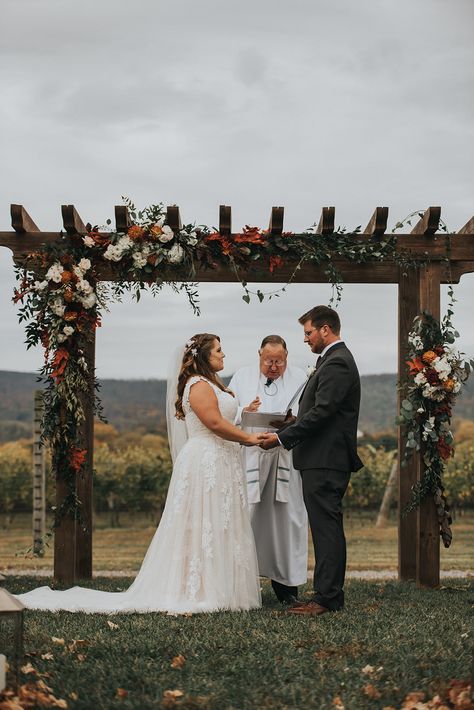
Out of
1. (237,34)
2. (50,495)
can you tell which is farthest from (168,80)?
(50,495)

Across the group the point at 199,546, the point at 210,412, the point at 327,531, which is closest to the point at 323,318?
the point at 210,412

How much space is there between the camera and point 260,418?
21.9ft

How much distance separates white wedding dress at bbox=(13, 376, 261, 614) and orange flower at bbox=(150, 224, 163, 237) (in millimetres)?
1565

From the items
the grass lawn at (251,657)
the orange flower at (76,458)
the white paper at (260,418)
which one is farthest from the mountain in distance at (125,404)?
the grass lawn at (251,657)

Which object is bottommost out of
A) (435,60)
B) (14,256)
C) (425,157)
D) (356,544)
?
(356,544)

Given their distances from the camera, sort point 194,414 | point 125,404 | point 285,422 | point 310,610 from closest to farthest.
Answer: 1. point 310,610
2. point 194,414
3. point 285,422
4. point 125,404

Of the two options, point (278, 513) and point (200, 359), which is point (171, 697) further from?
point (278, 513)

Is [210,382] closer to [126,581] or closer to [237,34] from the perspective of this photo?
[126,581]

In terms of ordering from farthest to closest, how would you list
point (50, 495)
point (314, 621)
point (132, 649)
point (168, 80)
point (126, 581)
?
1. point (50, 495)
2. point (168, 80)
3. point (126, 581)
4. point (314, 621)
5. point (132, 649)

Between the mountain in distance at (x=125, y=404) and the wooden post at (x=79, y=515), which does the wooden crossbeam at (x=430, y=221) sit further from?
the mountain in distance at (x=125, y=404)

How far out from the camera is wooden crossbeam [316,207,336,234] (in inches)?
291

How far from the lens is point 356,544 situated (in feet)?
60.8

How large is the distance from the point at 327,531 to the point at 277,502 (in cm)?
117

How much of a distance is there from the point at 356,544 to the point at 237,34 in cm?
1194
